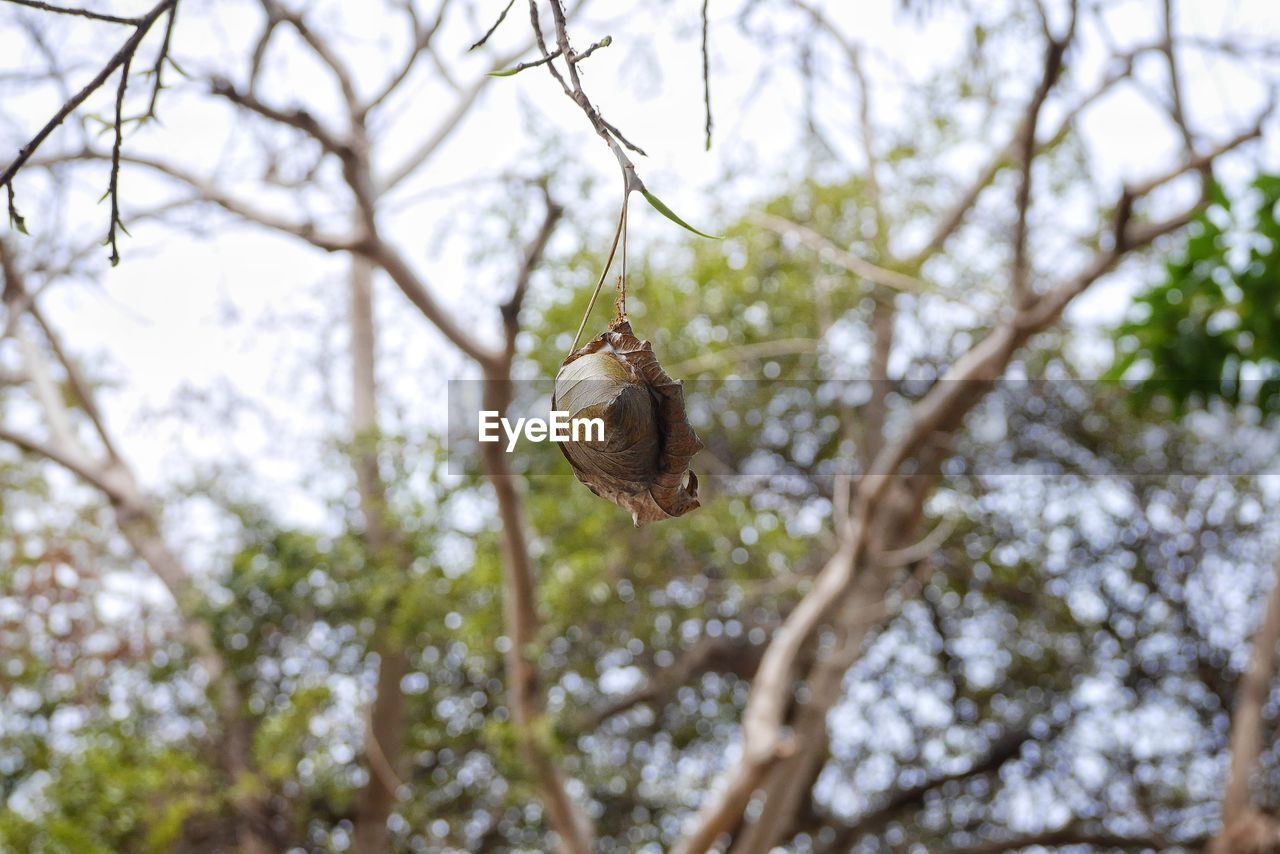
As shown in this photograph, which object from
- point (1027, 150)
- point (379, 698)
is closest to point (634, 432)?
point (1027, 150)

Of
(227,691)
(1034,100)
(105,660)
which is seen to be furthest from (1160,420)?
(105,660)

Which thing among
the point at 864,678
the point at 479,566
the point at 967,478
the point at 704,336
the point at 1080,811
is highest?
the point at 704,336

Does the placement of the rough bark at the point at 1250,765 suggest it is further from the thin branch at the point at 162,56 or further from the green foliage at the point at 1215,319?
the thin branch at the point at 162,56

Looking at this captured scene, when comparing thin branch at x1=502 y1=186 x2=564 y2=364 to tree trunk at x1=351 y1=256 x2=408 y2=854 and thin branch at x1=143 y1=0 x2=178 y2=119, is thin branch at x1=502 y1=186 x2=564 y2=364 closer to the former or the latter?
tree trunk at x1=351 y1=256 x2=408 y2=854

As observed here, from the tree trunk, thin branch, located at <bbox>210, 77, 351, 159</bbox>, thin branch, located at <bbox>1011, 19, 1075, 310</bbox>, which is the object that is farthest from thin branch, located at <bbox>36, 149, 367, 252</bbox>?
thin branch, located at <bbox>1011, 19, 1075, 310</bbox>

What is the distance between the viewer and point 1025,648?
4.70 metres

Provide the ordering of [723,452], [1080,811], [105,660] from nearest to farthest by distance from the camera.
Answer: [105,660] < [723,452] < [1080,811]

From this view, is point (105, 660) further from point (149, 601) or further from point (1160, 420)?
point (1160, 420)

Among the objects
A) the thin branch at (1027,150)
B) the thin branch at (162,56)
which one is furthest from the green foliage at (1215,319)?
the thin branch at (162,56)

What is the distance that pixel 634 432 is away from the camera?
2.10 feet

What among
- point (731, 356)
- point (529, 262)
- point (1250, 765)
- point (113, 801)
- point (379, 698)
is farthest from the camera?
point (379, 698)

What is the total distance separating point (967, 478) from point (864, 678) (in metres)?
0.91

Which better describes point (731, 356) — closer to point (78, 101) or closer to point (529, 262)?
point (529, 262)

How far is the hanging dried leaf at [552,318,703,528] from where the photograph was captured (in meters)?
0.64
